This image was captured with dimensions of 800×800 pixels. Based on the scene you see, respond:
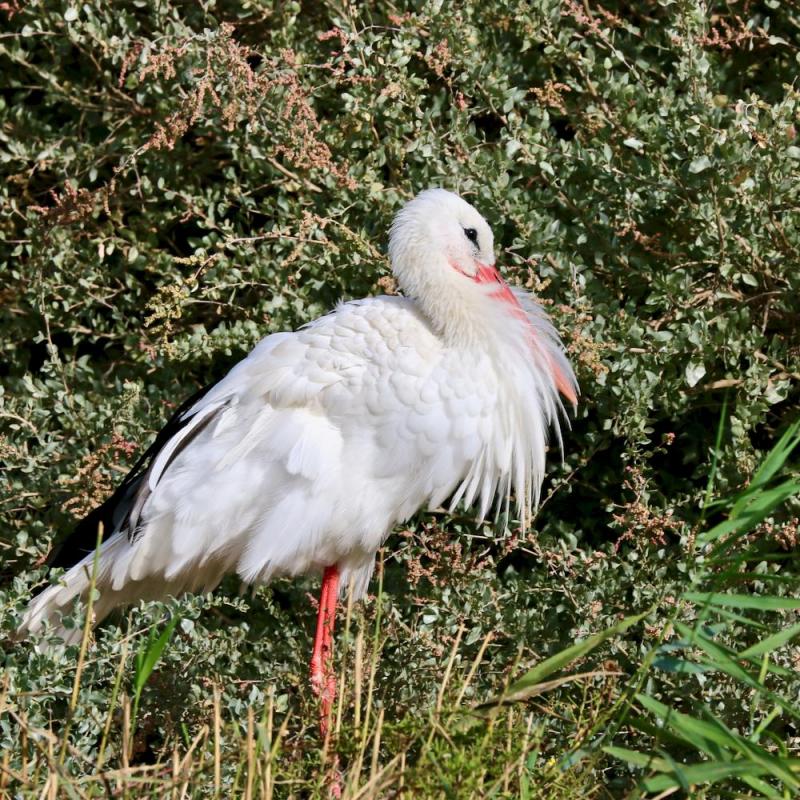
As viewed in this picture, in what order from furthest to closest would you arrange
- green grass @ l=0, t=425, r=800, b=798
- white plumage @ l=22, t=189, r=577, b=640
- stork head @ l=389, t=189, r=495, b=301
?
stork head @ l=389, t=189, r=495, b=301 < white plumage @ l=22, t=189, r=577, b=640 < green grass @ l=0, t=425, r=800, b=798

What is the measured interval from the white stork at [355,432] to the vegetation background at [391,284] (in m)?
0.14

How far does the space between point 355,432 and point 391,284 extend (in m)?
0.58

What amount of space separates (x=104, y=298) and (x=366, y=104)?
0.96 metres

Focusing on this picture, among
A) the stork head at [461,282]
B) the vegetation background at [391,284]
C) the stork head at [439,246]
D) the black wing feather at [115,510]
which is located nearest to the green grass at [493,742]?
the vegetation background at [391,284]

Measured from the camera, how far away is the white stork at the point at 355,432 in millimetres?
3082

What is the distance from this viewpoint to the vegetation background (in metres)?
3.11

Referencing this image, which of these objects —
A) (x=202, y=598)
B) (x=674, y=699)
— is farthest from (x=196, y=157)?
(x=674, y=699)

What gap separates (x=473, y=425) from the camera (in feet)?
10.2

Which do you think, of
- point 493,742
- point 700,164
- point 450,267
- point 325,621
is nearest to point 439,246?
point 450,267

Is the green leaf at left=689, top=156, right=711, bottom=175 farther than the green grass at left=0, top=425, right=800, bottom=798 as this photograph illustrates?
Yes

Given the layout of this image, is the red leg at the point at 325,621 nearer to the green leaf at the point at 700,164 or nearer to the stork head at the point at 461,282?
the stork head at the point at 461,282

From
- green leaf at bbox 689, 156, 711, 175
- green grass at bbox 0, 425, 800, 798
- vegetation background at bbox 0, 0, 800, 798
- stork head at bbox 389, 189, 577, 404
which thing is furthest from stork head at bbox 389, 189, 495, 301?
green grass at bbox 0, 425, 800, 798

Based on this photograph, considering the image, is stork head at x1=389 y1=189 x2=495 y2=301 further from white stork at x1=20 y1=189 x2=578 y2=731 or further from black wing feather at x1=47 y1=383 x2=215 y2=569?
black wing feather at x1=47 y1=383 x2=215 y2=569

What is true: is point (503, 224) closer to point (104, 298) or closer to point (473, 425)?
point (473, 425)
